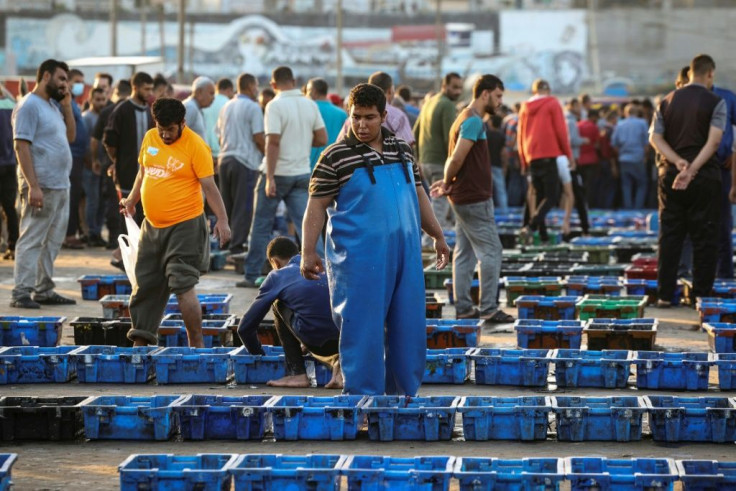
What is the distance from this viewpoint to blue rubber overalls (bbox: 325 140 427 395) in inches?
306

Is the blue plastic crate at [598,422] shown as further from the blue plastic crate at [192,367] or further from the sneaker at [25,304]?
the sneaker at [25,304]

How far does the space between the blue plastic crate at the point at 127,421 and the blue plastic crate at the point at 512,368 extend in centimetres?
230

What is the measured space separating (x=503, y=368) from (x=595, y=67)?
7316cm

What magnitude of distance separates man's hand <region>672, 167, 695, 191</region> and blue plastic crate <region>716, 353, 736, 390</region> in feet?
11.3

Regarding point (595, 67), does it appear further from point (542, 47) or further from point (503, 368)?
point (503, 368)

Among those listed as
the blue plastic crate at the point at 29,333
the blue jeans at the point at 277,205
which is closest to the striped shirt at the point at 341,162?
the blue plastic crate at the point at 29,333

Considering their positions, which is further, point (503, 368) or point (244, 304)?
point (244, 304)

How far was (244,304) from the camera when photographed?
13.2 meters

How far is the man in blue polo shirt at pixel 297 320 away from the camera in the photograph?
8.88 meters

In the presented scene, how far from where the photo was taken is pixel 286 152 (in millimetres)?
13703

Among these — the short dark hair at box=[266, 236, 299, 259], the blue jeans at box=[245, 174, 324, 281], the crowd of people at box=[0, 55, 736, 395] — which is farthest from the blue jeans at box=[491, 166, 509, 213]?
the short dark hair at box=[266, 236, 299, 259]

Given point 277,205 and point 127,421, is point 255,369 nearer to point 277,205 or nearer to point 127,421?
point 127,421

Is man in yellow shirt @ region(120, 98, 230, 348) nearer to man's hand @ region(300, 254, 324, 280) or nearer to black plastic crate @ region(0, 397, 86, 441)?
man's hand @ region(300, 254, 324, 280)

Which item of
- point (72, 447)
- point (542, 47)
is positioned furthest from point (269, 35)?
point (72, 447)
